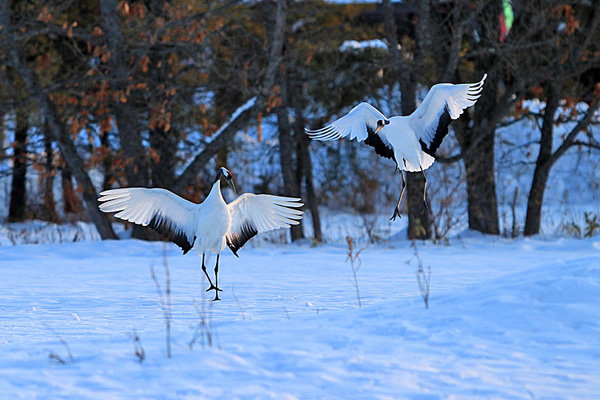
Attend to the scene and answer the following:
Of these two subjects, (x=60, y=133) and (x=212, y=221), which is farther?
(x=60, y=133)

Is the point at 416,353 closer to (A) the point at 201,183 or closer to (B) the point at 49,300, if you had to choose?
(B) the point at 49,300

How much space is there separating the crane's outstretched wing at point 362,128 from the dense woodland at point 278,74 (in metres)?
3.53

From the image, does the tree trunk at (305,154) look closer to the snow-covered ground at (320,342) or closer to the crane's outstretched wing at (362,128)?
the crane's outstretched wing at (362,128)

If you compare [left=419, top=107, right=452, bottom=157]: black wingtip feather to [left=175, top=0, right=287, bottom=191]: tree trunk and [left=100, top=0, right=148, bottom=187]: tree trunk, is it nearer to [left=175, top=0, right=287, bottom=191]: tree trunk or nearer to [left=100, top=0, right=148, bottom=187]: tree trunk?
[left=175, top=0, right=287, bottom=191]: tree trunk

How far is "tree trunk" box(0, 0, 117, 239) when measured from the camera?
35.1 ft

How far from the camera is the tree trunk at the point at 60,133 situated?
10703mm

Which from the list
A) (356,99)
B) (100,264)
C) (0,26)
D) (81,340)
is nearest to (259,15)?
(356,99)

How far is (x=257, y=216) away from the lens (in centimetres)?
635

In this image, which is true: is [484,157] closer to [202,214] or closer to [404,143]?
[404,143]

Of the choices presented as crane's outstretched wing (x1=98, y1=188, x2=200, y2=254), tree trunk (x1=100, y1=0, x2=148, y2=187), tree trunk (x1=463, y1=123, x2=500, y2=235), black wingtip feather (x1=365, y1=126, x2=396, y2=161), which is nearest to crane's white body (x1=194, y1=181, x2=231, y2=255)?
crane's outstretched wing (x1=98, y1=188, x2=200, y2=254)

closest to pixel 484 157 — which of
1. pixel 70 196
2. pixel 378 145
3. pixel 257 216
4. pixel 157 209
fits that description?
pixel 378 145

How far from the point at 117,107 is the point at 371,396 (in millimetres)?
9137

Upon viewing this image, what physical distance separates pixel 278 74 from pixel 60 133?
3.73 meters

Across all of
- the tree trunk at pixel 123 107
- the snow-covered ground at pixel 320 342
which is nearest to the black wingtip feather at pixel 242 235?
the snow-covered ground at pixel 320 342
